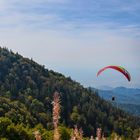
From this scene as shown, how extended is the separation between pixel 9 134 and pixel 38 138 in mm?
138290

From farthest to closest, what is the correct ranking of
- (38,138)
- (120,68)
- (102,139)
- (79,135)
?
1. (120,68)
2. (102,139)
3. (79,135)
4. (38,138)

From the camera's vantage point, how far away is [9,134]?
144250 mm

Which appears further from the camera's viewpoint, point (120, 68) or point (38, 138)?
point (120, 68)

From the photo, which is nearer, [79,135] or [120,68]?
[79,135]

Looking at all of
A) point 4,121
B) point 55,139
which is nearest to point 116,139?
point 55,139

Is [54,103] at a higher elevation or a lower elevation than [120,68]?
lower

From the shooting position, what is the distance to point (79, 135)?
351 inches

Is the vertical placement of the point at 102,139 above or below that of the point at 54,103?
below

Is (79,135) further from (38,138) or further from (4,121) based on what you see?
(4,121)

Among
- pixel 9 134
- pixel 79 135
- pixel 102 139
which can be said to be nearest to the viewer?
pixel 79 135

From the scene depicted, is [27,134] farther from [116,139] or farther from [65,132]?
[116,139]

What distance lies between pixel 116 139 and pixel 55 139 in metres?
2.23

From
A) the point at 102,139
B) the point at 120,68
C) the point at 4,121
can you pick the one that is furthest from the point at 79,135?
the point at 4,121

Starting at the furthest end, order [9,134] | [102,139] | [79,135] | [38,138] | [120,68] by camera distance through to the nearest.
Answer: [9,134] < [120,68] < [102,139] < [79,135] < [38,138]
